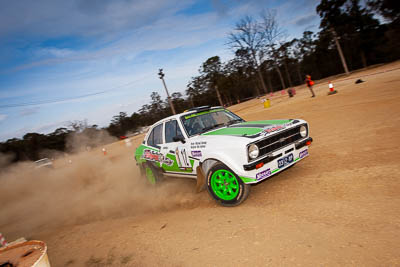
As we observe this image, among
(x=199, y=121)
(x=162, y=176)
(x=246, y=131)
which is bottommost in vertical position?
(x=162, y=176)

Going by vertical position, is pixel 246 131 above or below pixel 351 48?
below

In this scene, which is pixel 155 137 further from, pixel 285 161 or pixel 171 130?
pixel 285 161

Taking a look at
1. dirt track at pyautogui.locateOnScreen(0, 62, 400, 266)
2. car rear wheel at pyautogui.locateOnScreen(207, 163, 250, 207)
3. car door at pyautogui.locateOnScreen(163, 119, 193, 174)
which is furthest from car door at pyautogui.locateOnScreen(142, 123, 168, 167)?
car rear wheel at pyautogui.locateOnScreen(207, 163, 250, 207)

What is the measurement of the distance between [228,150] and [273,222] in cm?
A: 121

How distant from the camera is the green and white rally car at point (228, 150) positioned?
346 centimetres

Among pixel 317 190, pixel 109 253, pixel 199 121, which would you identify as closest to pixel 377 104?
pixel 317 190

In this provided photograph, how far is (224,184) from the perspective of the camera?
382 centimetres

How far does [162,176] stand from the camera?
5.76 metres

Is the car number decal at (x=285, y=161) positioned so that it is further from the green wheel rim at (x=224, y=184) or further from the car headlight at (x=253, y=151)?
the green wheel rim at (x=224, y=184)

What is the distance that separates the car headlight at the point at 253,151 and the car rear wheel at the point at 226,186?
1.48 feet

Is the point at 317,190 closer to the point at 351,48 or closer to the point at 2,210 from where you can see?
the point at 2,210

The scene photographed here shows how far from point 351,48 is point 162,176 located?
49.8 metres

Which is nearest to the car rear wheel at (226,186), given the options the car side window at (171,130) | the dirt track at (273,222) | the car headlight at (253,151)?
the dirt track at (273,222)

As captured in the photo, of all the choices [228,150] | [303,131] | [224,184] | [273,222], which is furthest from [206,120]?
[273,222]
